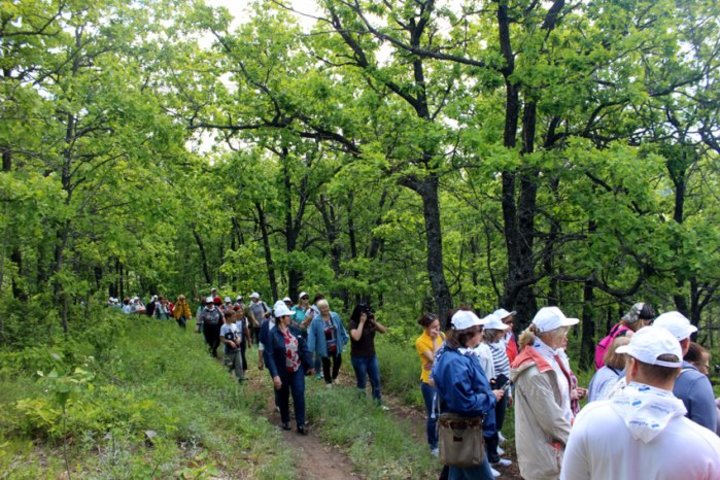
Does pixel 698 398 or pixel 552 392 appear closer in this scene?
pixel 698 398

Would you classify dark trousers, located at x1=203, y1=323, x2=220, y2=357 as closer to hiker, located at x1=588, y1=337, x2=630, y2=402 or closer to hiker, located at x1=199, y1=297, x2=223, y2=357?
hiker, located at x1=199, y1=297, x2=223, y2=357

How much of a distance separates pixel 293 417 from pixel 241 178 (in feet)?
22.3

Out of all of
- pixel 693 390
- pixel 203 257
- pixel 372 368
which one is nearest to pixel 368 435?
pixel 372 368

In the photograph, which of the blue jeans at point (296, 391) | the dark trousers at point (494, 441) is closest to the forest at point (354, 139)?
the blue jeans at point (296, 391)

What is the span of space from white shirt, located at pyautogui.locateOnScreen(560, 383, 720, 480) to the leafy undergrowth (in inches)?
137

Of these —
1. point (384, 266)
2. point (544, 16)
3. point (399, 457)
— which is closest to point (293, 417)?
point (399, 457)

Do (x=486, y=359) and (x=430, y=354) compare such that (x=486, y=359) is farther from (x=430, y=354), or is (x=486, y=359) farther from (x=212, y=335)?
(x=212, y=335)

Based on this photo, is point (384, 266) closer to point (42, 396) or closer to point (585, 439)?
point (42, 396)

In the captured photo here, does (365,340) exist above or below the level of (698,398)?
below

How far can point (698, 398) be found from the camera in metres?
3.42

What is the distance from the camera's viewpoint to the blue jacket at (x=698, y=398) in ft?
11.2

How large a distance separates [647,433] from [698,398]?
72.2 inches

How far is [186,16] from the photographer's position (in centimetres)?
1266

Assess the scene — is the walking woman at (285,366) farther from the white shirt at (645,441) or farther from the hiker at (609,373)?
the white shirt at (645,441)
